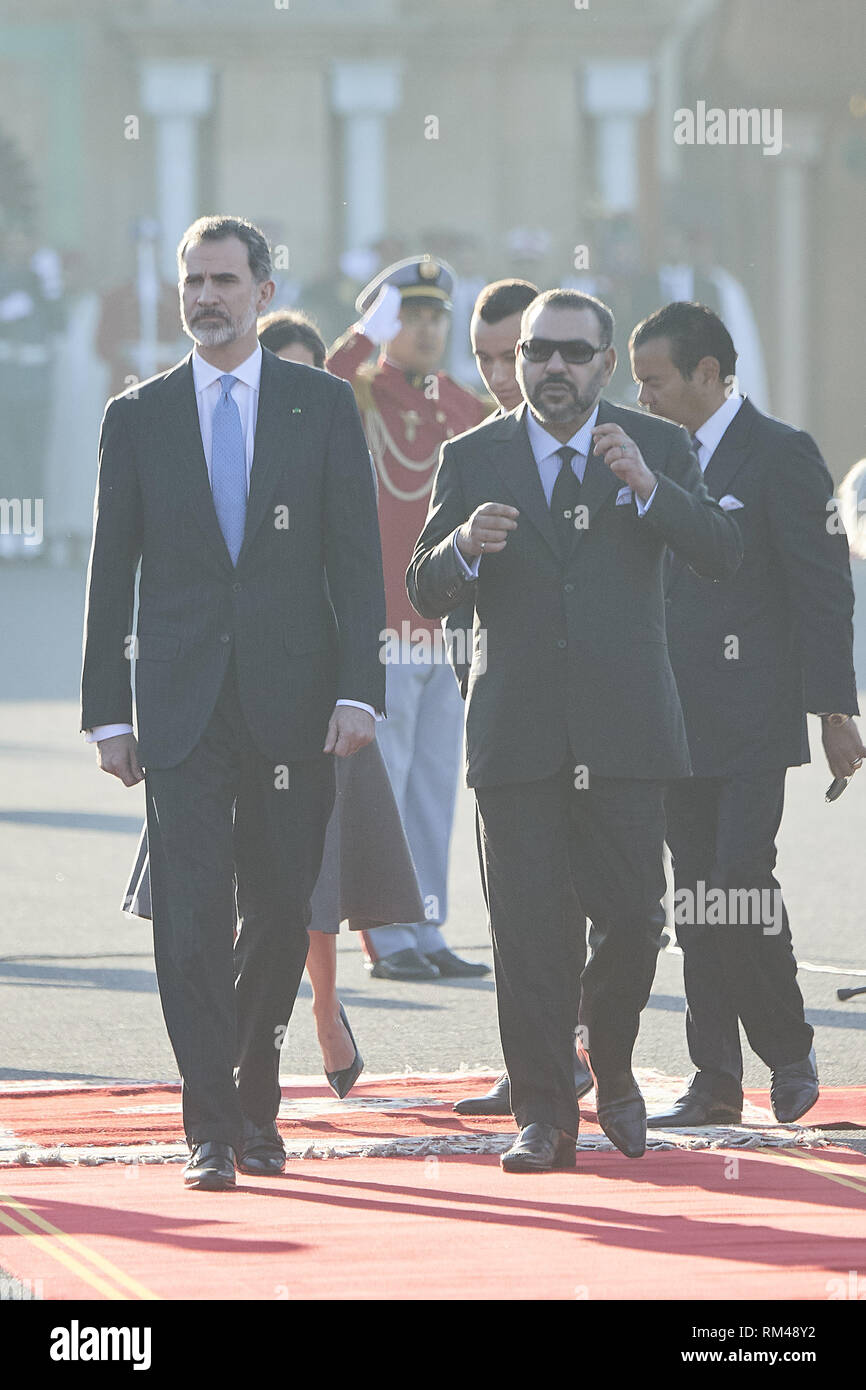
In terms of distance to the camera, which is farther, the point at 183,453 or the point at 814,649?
the point at 814,649

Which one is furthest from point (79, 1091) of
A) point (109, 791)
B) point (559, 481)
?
point (109, 791)

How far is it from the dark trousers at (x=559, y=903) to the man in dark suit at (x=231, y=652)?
366mm

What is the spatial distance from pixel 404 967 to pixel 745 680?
2422 mm

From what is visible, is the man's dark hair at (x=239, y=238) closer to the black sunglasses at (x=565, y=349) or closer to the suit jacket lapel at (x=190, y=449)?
the suit jacket lapel at (x=190, y=449)

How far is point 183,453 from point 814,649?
143 centimetres

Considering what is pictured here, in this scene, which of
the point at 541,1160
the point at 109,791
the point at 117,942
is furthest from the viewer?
the point at 109,791

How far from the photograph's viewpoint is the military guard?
8.45 metres

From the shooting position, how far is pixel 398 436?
28.0 ft

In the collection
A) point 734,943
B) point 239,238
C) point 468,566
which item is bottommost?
point 734,943

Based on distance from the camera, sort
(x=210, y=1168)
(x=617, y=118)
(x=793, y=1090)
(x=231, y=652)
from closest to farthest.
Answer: (x=210, y=1168)
(x=231, y=652)
(x=793, y=1090)
(x=617, y=118)

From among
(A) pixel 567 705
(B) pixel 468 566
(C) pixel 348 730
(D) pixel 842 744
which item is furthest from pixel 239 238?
(D) pixel 842 744

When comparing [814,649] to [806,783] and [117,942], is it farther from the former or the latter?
[806,783]

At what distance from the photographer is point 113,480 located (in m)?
5.80

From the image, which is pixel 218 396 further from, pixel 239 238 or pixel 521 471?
pixel 521 471
